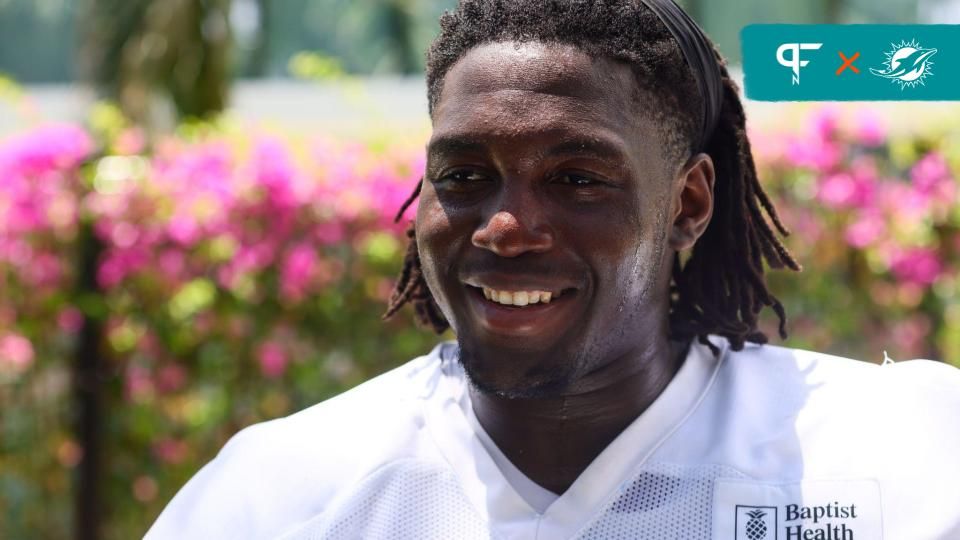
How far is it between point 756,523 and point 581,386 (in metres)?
0.38

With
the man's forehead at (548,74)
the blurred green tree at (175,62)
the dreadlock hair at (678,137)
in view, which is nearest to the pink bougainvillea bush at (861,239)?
the dreadlock hair at (678,137)

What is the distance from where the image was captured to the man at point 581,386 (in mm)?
2100

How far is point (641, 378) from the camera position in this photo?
234 centimetres

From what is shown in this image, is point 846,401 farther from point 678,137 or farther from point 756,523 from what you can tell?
point 678,137

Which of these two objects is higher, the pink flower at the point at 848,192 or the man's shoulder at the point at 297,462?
the man's shoulder at the point at 297,462

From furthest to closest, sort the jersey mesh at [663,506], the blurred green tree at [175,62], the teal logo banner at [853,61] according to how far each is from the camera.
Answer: the blurred green tree at [175,62] < the teal logo banner at [853,61] < the jersey mesh at [663,506]

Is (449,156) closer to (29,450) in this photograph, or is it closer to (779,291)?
(779,291)

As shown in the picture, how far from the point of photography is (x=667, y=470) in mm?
2217

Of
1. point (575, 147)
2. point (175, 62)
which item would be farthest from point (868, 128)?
point (175, 62)

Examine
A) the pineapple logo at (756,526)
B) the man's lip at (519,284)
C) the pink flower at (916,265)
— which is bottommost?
the pink flower at (916,265)

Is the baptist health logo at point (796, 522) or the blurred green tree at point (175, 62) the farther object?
the blurred green tree at point (175, 62)

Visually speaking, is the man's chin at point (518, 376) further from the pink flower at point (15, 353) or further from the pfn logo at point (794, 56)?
the pink flower at point (15, 353)

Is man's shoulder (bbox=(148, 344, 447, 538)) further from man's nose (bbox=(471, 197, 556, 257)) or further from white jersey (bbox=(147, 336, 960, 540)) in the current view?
man's nose (bbox=(471, 197, 556, 257))

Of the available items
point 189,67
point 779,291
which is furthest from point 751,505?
point 189,67
